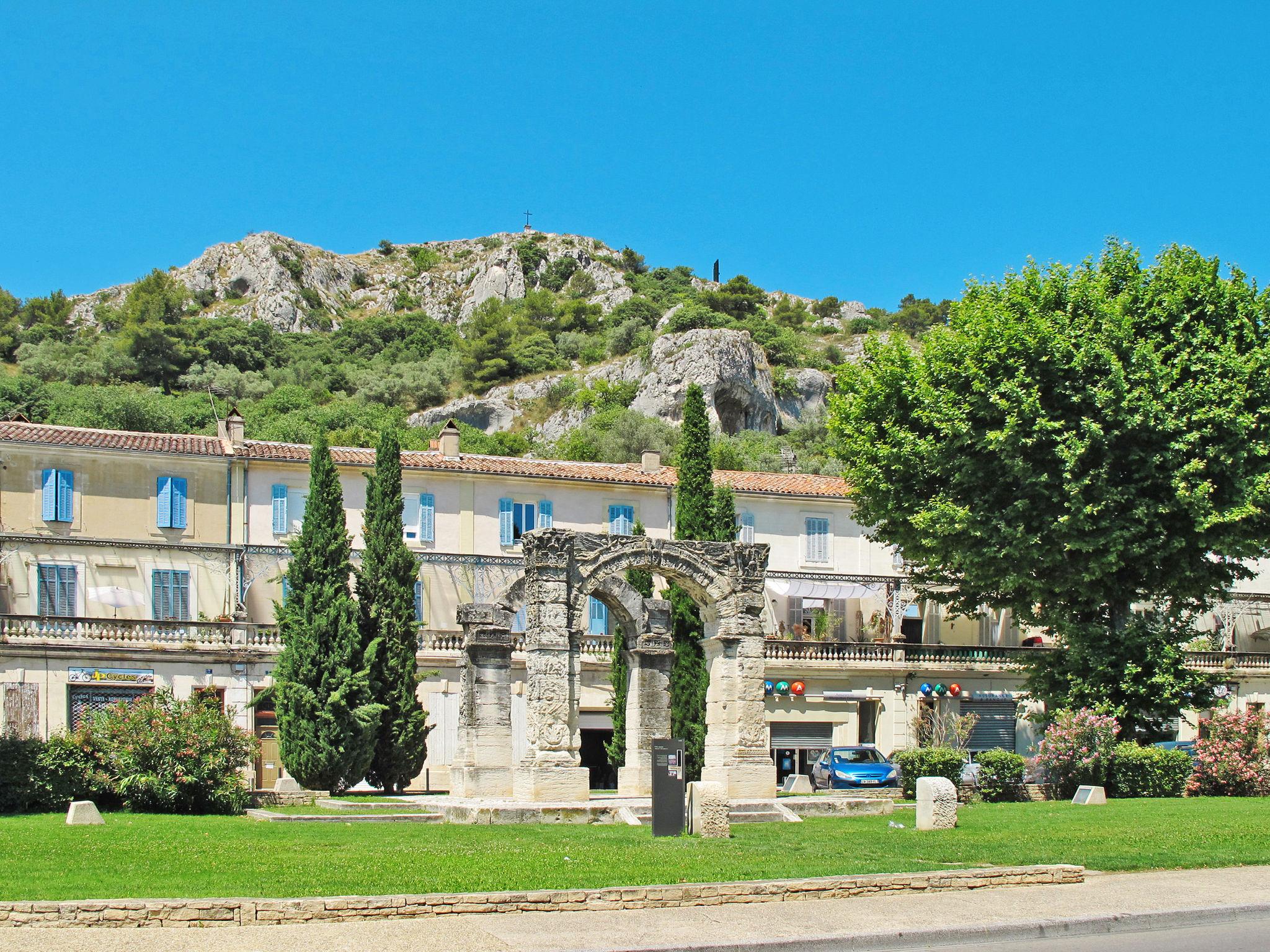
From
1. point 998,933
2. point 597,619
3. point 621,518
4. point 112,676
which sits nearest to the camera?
point 998,933

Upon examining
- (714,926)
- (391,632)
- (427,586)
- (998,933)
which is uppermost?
(427,586)

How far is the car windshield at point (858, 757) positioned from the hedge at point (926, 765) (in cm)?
856

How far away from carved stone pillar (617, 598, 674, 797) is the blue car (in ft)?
29.5

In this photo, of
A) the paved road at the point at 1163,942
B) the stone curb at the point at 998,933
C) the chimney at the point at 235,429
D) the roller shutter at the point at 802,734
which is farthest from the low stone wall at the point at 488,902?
the chimney at the point at 235,429

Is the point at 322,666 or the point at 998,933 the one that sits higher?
the point at 322,666

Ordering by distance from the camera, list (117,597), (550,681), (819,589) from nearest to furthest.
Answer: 1. (550,681)
2. (117,597)
3. (819,589)

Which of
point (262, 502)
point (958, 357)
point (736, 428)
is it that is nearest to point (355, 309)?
point (736, 428)

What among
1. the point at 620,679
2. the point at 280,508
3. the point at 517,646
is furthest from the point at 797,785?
the point at 280,508

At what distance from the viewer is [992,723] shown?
4572 cm

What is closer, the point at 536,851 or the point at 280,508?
the point at 536,851

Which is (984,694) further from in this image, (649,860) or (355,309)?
(355,309)

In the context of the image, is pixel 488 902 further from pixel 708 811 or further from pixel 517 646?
pixel 517 646

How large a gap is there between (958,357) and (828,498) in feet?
54.9

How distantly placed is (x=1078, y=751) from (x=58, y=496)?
103ft
